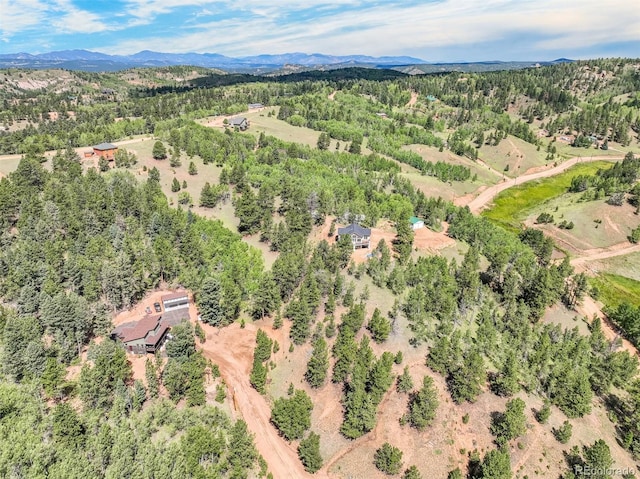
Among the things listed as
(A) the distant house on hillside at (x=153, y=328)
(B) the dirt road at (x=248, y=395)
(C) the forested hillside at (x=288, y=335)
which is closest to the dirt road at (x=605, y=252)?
(C) the forested hillside at (x=288, y=335)

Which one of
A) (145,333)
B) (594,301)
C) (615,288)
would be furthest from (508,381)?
(615,288)

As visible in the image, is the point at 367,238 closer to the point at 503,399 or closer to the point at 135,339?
the point at 503,399

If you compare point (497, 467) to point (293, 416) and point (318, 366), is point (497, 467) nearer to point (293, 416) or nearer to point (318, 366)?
point (293, 416)

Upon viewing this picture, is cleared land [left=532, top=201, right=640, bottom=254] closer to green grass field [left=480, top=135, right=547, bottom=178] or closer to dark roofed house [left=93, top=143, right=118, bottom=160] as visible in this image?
green grass field [left=480, top=135, right=547, bottom=178]

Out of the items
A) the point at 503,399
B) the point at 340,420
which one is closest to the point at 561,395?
the point at 503,399

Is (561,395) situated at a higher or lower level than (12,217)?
lower

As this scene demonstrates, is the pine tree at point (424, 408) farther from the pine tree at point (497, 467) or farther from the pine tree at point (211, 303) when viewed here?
Answer: the pine tree at point (211, 303)
